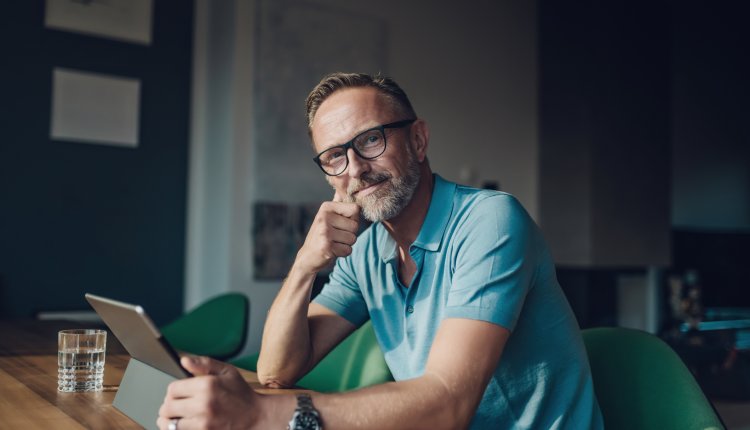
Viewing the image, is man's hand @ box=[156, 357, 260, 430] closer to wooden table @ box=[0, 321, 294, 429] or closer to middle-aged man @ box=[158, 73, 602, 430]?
middle-aged man @ box=[158, 73, 602, 430]

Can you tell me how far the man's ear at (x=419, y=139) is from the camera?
1.77m

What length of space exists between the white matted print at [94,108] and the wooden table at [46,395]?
249cm

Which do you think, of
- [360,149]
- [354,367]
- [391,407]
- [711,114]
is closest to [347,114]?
[360,149]

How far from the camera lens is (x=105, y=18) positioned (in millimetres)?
4441

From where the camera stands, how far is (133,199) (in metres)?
4.57

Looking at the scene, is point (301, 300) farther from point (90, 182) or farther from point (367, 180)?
point (90, 182)

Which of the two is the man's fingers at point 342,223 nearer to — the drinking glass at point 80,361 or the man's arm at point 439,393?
the man's arm at point 439,393

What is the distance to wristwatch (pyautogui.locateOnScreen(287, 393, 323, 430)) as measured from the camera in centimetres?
101

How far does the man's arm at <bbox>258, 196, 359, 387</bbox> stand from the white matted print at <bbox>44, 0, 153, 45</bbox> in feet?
11.1

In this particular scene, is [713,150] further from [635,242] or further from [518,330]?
[518,330]

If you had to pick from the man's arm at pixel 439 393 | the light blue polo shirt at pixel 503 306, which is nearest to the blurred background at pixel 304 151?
the light blue polo shirt at pixel 503 306

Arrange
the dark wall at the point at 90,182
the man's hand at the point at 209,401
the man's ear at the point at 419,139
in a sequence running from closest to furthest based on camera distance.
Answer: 1. the man's hand at the point at 209,401
2. the man's ear at the point at 419,139
3. the dark wall at the point at 90,182

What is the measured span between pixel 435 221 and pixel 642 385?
21.1 inches

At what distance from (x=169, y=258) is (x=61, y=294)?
686mm
